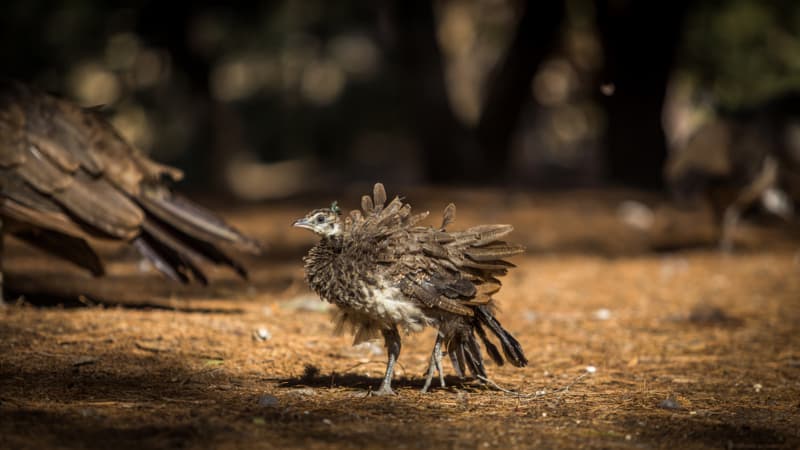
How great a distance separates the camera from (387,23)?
15461 mm

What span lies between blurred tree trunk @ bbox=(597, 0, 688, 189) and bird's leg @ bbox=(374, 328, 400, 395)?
10.6 meters

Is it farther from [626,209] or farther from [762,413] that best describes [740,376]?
[626,209]

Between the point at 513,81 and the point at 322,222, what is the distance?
12.0 meters

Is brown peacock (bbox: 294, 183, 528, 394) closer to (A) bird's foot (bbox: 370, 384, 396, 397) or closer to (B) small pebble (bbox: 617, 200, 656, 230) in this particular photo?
(A) bird's foot (bbox: 370, 384, 396, 397)

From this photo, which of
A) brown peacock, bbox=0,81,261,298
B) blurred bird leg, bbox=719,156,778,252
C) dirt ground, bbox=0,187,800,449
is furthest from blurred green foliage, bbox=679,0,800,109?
brown peacock, bbox=0,81,261,298

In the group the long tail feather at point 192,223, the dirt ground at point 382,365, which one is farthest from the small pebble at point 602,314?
the long tail feather at point 192,223

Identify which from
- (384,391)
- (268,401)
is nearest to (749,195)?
(384,391)

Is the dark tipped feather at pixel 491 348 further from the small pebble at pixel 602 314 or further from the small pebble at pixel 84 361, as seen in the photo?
the small pebble at pixel 602 314

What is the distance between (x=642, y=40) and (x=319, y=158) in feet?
53.2

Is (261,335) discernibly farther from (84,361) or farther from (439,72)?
(439,72)

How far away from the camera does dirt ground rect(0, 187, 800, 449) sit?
12.5 ft

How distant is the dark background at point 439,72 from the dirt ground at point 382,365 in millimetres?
1793

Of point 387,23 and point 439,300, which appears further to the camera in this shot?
point 387,23

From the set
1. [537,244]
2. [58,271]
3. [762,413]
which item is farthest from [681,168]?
[58,271]
